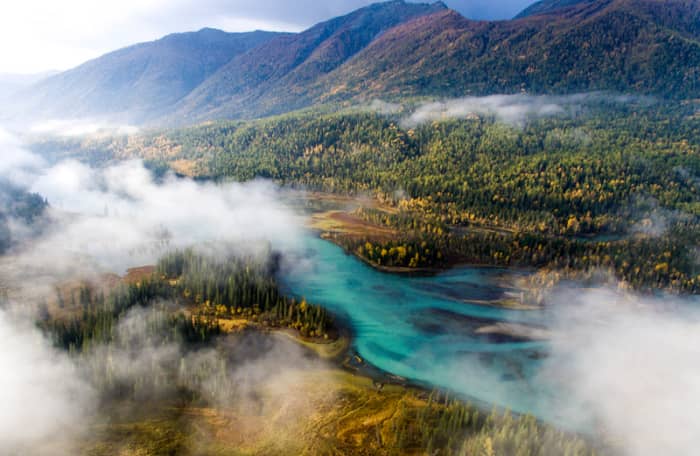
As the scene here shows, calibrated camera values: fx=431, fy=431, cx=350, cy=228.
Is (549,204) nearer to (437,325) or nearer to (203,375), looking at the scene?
(437,325)

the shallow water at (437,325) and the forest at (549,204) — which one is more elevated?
the forest at (549,204)

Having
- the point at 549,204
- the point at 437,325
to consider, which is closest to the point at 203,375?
the point at 437,325

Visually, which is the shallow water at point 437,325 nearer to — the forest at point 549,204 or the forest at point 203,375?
the forest at point 203,375

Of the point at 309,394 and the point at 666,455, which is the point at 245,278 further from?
the point at 666,455

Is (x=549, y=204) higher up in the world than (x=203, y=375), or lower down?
higher up

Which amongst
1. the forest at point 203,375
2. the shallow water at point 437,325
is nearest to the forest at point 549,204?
the shallow water at point 437,325

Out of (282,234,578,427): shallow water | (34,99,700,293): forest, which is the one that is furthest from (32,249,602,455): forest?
(34,99,700,293): forest

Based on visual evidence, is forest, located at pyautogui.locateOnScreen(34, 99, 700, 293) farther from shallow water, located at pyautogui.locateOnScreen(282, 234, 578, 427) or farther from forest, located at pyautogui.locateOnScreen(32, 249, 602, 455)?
forest, located at pyautogui.locateOnScreen(32, 249, 602, 455)

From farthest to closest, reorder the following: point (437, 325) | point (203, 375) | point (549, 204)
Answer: point (549, 204) < point (437, 325) < point (203, 375)
